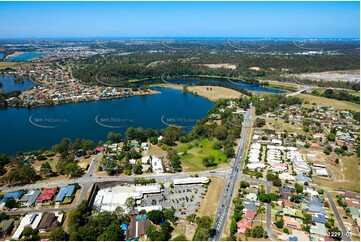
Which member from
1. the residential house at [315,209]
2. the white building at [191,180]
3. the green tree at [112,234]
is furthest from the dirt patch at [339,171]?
the green tree at [112,234]

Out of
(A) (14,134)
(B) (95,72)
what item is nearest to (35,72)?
(B) (95,72)

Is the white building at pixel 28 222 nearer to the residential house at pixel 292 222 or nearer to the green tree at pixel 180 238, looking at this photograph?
the green tree at pixel 180 238

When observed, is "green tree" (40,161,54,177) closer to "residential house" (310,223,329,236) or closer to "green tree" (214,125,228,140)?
"green tree" (214,125,228,140)

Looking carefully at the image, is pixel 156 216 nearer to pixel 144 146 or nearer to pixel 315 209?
pixel 315 209

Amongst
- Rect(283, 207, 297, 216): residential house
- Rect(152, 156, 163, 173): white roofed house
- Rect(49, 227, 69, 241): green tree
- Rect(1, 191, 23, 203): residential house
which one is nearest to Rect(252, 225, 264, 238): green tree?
Rect(283, 207, 297, 216): residential house

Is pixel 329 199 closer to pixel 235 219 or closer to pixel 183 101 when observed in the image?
pixel 235 219
